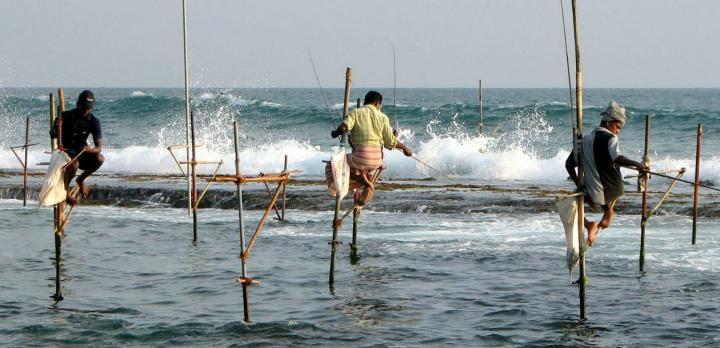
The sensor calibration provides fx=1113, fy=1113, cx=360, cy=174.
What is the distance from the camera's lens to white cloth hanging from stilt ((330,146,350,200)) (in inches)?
471

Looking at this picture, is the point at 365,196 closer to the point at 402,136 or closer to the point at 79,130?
the point at 79,130

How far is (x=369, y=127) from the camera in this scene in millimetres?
12477

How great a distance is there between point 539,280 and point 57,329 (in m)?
5.54

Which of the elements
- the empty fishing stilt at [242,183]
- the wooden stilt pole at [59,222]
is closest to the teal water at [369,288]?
the wooden stilt pole at [59,222]

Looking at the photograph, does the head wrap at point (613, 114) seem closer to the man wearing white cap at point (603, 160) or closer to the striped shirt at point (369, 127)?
the man wearing white cap at point (603, 160)

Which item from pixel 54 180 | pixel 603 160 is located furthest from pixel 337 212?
pixel 603 160

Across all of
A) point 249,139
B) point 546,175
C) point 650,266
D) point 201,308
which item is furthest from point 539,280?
point 249,139

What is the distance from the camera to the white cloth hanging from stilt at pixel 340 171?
471 inches

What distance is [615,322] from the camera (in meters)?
10.6

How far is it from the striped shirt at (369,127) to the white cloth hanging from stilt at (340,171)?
0.39m

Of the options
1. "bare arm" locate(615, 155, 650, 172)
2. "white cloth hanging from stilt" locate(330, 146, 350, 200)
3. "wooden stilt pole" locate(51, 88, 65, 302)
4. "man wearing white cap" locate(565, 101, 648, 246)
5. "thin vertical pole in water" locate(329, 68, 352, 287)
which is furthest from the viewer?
"thin vertical pole in water" locate(329, 68, 352, 287)

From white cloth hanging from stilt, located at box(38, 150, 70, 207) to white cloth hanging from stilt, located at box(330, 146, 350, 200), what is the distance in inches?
110

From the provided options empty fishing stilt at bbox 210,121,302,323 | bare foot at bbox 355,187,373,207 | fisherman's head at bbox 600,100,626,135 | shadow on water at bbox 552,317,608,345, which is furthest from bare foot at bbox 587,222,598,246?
bare foot at bbox 355,187,373,207

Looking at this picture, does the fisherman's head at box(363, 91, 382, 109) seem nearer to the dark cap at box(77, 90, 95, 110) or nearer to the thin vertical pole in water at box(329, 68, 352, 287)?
the thin vertical pole in water at box(329, 68, 352, 287)
